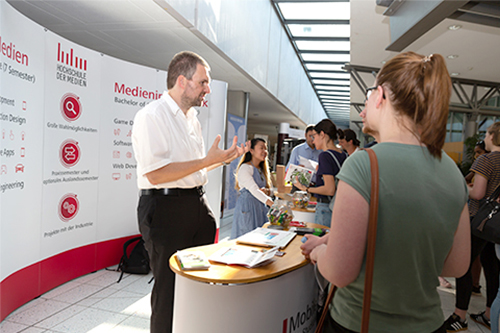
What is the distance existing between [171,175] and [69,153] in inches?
83.7

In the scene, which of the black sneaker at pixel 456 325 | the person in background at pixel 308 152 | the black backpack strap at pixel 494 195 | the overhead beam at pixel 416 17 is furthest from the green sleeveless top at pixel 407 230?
the person in background at pixel 308 152

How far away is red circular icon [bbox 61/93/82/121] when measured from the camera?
332 centimetres

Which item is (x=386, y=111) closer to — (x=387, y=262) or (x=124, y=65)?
(x=387, y=262)

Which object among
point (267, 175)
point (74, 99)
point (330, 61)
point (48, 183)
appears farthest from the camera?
point (330, 61)

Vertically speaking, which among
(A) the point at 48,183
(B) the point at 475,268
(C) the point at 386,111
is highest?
(C) the point at 386,111

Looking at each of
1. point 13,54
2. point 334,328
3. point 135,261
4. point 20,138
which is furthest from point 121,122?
point 334,328

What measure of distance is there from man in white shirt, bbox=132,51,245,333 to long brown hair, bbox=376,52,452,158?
109cm

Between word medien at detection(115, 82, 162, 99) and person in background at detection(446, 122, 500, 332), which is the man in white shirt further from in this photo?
word medien at detection(115, 82, 162, 99)

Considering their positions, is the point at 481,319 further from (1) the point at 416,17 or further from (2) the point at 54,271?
(2) the point at 54,271

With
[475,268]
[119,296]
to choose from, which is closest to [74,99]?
[119,296]

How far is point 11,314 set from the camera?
274 centimetres

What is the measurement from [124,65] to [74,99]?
799mm

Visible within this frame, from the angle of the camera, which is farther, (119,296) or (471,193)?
(119,296)

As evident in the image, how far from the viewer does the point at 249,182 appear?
12.3 feet
